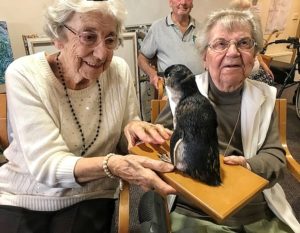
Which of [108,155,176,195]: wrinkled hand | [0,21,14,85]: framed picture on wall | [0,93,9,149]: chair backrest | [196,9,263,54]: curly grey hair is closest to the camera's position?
[108,155,176,195]: wrinkled hand

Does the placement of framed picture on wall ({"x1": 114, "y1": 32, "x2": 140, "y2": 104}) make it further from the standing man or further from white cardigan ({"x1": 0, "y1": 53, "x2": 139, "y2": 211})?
white cardigan ({"x1": 0, "y1": 53, "x2": 139, "y2": 211})

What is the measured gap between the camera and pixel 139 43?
2473 millimetres

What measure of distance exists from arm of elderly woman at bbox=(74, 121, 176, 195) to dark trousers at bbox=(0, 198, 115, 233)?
7.0 inches

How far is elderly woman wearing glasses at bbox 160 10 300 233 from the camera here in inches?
→ 35.7

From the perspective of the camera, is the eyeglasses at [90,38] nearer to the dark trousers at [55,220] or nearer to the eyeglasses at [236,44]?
the eyeglasses at [236,44]

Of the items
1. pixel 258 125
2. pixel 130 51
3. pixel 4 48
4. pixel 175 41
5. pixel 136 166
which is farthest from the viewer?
pixel 130 51

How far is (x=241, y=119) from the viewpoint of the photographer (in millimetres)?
971

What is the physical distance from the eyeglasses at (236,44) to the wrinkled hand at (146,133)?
12.9 inches

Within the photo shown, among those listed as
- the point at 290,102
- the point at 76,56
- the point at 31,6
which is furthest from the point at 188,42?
the point at 290,102

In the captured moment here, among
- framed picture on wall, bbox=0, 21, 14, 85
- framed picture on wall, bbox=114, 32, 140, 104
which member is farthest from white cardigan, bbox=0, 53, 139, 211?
framed picture on wall, bbox=114, 32, 140, 104

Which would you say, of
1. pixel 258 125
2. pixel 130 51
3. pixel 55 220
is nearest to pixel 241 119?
pixel 258 125

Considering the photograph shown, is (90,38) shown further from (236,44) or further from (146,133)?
(236,44)

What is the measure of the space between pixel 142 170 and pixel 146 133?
0.18 meters

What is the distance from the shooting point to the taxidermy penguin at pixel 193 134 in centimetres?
65
